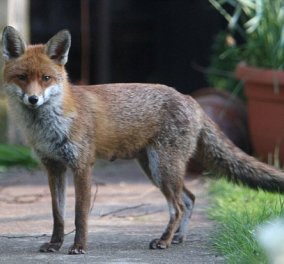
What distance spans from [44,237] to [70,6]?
22.3 feet

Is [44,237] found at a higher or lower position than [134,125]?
lower

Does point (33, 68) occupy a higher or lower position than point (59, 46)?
lower

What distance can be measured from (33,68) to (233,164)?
1566 millimetres

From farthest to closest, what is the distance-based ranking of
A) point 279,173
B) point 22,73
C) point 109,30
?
point 109,30, point 279,173, point 22,73

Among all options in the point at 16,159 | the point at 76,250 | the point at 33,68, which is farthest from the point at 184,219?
the point at 16,159

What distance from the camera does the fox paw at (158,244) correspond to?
580cm

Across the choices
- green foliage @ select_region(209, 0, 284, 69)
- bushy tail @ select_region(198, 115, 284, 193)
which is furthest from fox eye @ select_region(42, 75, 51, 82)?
green foliage @ select_region(209, 0, 284, 69)

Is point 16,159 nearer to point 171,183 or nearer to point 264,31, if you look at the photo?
point 264,31

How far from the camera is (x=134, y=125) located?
6.05 meters

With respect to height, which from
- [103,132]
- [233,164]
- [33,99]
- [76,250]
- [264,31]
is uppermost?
[33,99]

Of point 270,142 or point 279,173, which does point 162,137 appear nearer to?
point 279,173

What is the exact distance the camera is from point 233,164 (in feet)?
20.1

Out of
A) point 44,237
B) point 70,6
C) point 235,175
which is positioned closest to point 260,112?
point 235,175

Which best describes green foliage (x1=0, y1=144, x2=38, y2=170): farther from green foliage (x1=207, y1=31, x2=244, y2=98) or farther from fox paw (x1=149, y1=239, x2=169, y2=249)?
fox paw (x1=149, y1=239, x2=169, y2=249)
